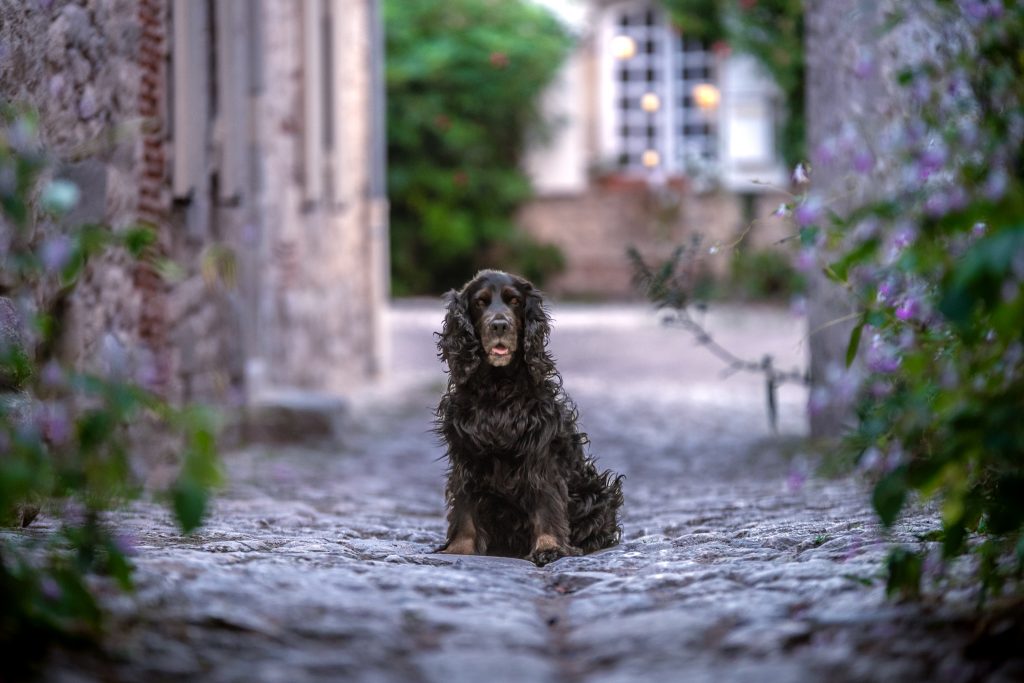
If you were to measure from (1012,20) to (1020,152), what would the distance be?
1.04 feet

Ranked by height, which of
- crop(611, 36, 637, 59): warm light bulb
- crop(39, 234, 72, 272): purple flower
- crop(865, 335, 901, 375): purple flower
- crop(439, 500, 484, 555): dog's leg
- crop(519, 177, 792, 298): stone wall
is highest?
crop(611, 36, 637, 59): warm light bulb

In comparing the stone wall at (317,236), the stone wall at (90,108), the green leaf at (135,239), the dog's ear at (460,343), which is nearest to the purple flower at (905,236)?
the dog's ear at (460,343)

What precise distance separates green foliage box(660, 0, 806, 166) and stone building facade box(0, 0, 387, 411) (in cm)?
953

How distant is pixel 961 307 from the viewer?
262 cm

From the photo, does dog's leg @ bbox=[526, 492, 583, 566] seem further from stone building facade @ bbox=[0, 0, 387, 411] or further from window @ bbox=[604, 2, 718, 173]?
window @ bbox=[604, 2, 718, 173]

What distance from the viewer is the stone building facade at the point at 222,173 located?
6109 mm

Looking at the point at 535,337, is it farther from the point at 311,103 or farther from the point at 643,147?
the point at 643,147

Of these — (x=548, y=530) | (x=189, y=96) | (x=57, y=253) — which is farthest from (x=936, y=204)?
(x=189, y=96)

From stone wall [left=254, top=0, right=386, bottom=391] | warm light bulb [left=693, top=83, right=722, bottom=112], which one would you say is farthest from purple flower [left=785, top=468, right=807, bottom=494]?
warm light bulb [left=693, top=83, right=722, bottom=112]

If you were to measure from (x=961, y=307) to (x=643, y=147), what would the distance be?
22777 millimetres

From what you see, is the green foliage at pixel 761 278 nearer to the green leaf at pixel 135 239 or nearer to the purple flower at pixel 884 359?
the purple flower at pixel 884 359

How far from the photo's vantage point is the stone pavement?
298cm

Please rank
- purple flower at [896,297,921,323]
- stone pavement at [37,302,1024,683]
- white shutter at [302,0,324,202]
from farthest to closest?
white shutter at [302,0,324,202] < purple flower at [896,297,921,323] < stone pavement at [37,302,1024,683]

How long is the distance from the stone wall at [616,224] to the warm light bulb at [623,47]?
7.25ft
